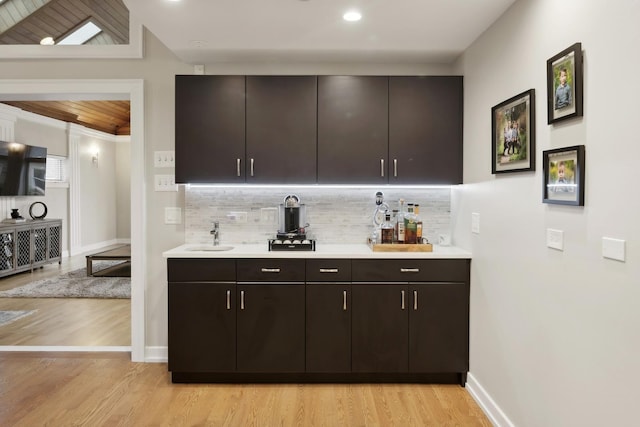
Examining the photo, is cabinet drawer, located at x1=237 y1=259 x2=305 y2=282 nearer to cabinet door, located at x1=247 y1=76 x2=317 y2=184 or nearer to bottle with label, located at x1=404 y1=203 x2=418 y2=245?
cabinet door, located at x1=247 y1=76 x2=317 y2=184

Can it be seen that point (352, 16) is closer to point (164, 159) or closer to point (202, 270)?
point (164, 159)

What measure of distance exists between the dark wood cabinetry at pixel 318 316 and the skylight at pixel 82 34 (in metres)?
1.97

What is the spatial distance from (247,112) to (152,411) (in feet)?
6.88

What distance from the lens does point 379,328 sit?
300cm

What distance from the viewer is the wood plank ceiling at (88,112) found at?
750 centimetres

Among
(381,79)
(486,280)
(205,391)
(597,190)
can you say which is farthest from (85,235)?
(597,190)

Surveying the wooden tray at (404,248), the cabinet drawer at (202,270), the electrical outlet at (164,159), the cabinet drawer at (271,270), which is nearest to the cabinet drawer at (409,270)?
the wooden tray at (404,248)

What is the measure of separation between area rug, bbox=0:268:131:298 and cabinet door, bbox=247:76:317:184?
10.9 feet

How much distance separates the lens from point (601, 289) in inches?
65.9

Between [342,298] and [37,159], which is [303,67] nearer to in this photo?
[342,298]

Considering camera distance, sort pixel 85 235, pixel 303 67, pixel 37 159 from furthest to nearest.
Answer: pixel 85 235
pixel 37 159
pixel 303 67

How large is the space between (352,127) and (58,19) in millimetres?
2605

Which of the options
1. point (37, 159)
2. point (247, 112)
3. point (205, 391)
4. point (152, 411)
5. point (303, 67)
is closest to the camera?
point (152, 411)

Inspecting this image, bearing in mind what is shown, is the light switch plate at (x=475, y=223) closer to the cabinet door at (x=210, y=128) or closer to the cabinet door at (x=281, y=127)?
the cabinet door at (x=281, y=127)
